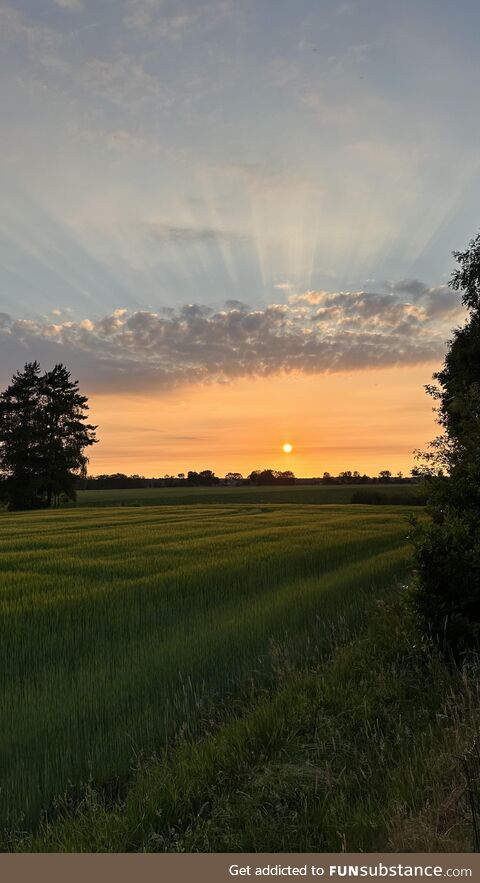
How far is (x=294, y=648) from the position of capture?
34.6 ft

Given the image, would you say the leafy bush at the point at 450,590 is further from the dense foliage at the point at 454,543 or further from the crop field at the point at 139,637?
the crop field at the point at 139,637

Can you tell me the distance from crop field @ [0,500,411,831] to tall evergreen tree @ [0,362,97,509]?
56.5 metres

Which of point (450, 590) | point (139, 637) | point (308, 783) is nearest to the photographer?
point (308, 783)

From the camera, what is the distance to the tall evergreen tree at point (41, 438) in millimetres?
77062

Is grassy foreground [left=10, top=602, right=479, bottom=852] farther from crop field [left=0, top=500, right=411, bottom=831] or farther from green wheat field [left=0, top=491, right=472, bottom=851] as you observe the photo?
crop field [left=0, top=500, right=411, bottom=831]

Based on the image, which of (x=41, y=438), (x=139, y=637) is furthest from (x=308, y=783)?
(x=41, y=438)

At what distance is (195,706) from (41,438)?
248 feet

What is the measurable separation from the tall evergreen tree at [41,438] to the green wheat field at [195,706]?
62.9 metres

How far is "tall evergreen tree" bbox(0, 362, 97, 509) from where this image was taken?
77062 millimetres

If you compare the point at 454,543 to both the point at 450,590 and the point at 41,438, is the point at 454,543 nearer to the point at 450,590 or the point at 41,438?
the point at 450,590

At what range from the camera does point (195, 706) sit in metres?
8.05

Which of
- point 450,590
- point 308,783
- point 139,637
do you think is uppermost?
point 450,590

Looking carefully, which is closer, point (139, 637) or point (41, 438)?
point (139, 637)

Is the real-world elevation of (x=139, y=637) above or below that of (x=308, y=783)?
below
